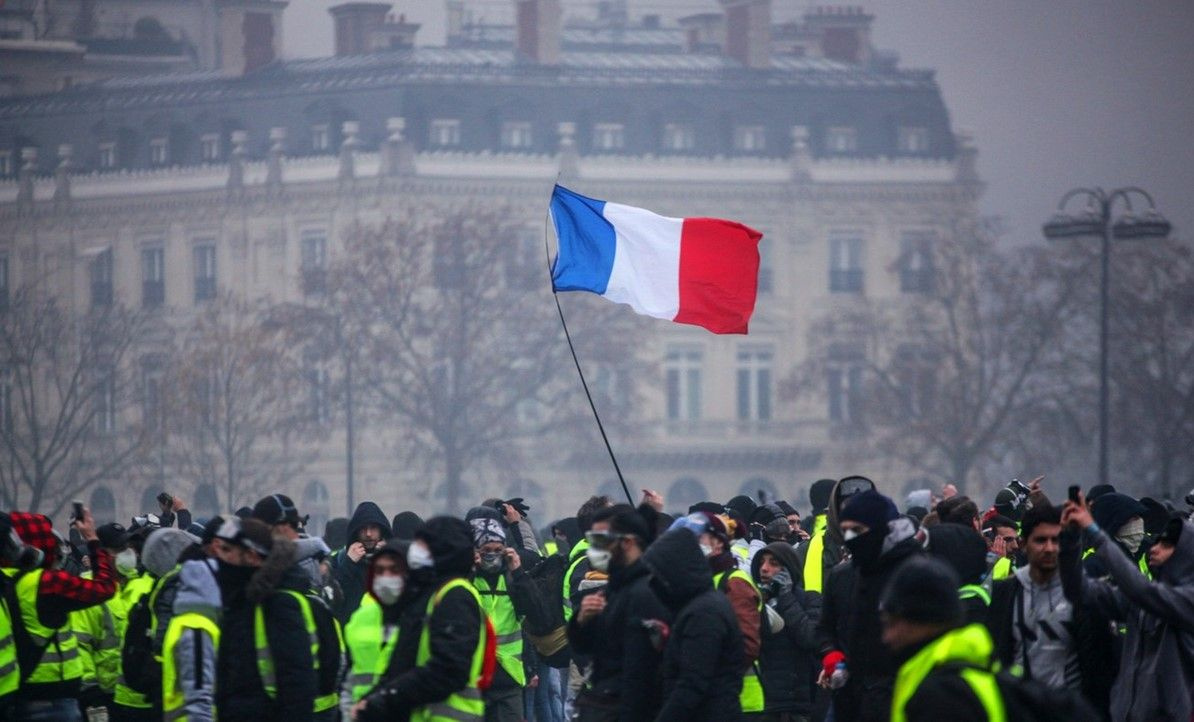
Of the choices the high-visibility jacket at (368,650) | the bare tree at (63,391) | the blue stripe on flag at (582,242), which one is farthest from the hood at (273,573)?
the bare tree at (63,391)

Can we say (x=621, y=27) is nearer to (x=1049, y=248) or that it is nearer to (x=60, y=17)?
(x=60, y=17)

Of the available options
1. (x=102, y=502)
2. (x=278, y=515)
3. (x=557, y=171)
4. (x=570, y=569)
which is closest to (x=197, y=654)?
(x=278, y=515)

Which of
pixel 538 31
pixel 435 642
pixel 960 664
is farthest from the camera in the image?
pixel 538 31

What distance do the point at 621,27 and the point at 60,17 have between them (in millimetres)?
18565

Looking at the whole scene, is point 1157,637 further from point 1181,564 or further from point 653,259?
point 653,259

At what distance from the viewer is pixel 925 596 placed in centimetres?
901

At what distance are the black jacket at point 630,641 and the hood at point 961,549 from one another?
A: 154 cm

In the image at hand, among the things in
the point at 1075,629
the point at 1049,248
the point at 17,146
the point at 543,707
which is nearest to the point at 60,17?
the point at 17,146

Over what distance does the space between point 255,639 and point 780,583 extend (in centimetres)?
379

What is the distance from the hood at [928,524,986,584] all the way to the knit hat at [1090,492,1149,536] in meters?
0.89

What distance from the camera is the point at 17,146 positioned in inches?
3457

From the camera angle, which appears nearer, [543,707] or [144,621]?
[144,621]

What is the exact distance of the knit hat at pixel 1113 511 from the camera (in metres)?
13.4

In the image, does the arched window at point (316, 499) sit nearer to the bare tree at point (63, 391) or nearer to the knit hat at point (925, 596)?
the bare tree at point (63, 391)
